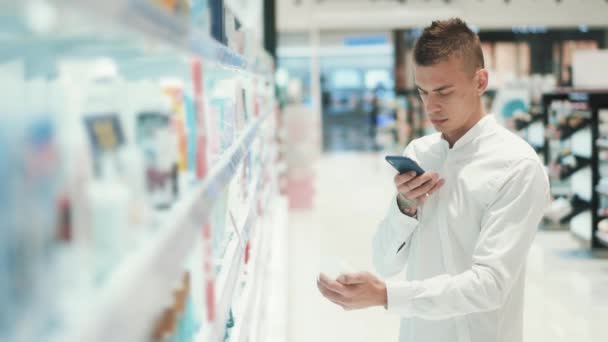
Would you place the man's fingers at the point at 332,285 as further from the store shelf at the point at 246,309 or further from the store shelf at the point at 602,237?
the store shelf at the point at 602,237

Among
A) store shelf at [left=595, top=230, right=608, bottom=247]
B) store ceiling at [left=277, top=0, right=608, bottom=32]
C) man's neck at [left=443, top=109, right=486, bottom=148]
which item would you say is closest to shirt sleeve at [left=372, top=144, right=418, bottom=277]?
man's neck at [left=443, top=109, right=486, bottom=148]

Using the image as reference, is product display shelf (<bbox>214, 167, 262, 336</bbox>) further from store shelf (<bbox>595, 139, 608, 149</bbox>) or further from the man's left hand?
store shelf (<bbox>595, 139, 608, 149</bbox>)

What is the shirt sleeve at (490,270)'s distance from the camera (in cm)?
166

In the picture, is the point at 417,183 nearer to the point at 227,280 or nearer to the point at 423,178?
the point at 423,178

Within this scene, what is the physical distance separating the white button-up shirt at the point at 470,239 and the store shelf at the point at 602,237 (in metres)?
4.61

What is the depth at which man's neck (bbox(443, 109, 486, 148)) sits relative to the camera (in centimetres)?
191

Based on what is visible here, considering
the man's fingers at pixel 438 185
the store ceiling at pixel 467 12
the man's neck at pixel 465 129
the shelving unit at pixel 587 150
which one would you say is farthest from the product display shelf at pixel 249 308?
the store ceiling at pixel 467 12

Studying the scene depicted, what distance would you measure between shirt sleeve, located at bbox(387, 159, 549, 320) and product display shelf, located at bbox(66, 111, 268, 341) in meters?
0.63

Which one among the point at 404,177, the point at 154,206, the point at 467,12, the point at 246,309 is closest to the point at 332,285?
the point at 404,177

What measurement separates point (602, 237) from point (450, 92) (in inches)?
196

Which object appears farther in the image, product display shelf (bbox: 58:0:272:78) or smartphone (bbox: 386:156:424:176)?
smartphone (bbox: 386:156:424:176)

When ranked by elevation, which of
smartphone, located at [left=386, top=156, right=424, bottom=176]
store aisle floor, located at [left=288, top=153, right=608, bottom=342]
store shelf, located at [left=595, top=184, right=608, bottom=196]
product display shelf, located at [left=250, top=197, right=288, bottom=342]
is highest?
smartphone, located at [left=386, top=156, right=424, bottom=176]

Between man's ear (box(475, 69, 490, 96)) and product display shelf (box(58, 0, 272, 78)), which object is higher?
product display shelf (box(58, 0, 272, 78))

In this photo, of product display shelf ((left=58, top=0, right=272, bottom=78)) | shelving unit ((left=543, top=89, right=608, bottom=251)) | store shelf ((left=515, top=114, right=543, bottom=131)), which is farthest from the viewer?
store shelf ((left=515, top=114, right=543, bottom=131))
